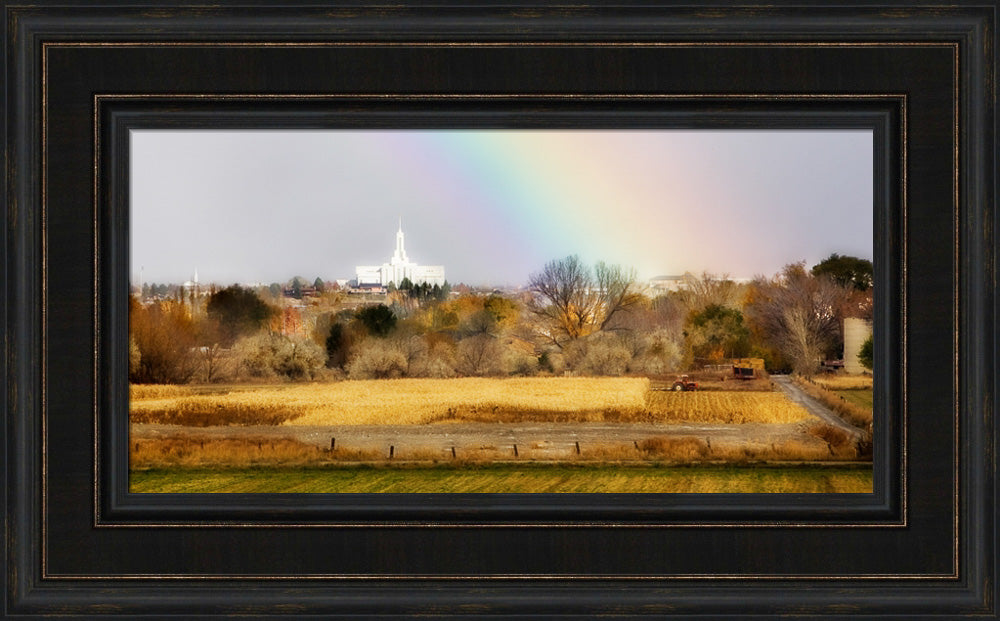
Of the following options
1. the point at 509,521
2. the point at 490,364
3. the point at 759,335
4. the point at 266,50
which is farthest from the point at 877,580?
the point at 266,50

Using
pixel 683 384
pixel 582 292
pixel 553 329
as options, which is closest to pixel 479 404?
pixel 553 329

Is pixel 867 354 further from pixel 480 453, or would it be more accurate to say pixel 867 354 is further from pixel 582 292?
pixel 480 453

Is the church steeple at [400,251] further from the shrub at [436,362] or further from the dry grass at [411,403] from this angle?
the dry grass at [411,403]

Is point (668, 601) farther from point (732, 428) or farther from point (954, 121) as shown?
point (954, 121)

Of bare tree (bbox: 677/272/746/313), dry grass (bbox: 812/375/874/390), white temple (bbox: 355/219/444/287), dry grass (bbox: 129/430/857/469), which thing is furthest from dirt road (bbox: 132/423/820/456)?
white temple (bbox: 355/219/444/287)

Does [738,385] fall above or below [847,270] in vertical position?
below

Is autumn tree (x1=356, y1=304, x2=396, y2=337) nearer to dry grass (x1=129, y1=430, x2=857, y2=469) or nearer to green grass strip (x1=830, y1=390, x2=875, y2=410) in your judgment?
dry grass (x1=129, y1=430, x2=857, y2=469)
